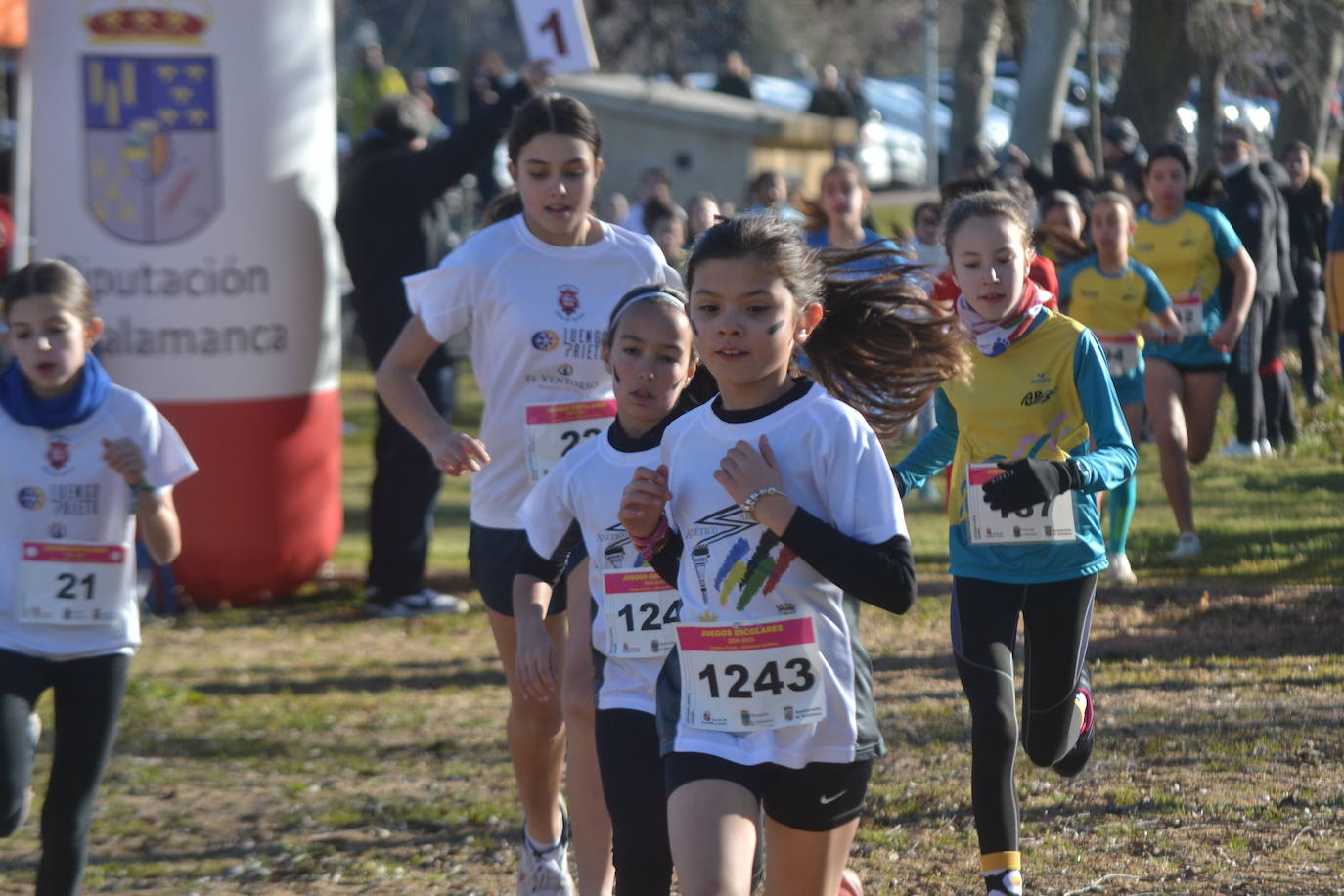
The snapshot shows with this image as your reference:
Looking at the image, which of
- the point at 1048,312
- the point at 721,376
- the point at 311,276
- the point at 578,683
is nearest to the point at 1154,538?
the point at 311,276

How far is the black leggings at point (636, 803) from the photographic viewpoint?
3973 millimetres

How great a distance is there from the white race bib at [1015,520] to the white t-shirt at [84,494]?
6.68ft

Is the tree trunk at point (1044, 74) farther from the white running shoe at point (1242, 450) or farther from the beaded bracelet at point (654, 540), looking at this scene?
the beaded bracelet at point (654, 540)

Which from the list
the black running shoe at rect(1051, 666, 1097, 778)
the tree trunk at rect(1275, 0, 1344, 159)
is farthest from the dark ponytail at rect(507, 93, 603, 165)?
the tree trunk at rect(1275, 0, 1344, 159)

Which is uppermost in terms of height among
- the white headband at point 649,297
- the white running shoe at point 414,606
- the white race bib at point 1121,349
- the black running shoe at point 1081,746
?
the white headband at point 649,297

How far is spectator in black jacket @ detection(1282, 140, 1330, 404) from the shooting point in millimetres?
14844

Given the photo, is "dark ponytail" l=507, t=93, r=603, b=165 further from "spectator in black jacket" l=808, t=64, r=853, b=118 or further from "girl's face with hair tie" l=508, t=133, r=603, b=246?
"spectator in black jacket" l=808, t=64, r=853, b=118

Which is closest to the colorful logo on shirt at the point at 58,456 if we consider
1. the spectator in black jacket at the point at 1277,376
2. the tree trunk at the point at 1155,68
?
the spectator in black jacket at the point at 1277,376

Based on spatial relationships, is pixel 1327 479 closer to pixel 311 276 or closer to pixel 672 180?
pixel 311 276

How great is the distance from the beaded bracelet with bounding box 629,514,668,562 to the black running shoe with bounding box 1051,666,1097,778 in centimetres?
181

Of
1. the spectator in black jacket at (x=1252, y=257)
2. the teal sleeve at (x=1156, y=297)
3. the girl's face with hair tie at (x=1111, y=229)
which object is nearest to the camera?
the teal sleeve at (x=1156, y=297)

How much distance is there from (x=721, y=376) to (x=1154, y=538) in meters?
7.51

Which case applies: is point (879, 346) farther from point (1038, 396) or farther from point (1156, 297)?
point (1156, 297)

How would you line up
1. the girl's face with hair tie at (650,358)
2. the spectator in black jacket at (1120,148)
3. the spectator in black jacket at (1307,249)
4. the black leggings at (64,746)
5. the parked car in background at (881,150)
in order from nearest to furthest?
the girl's face with hair tie at (650,358)
the black leggings at (64,746)
the spectator in black jacket at (1307,249)
the spectator in black jacket at (1120,148)
the parked car in background at (881,150)
